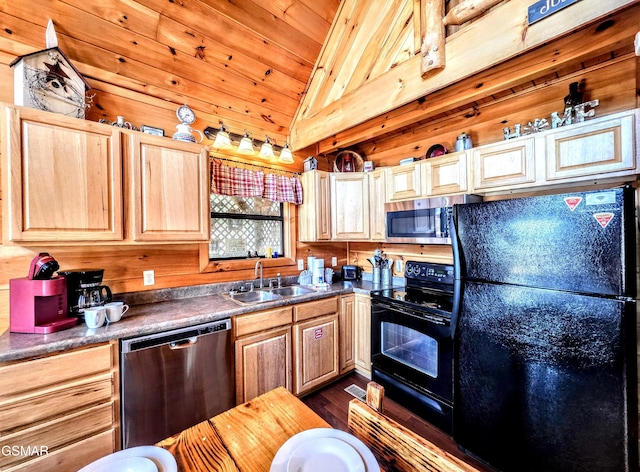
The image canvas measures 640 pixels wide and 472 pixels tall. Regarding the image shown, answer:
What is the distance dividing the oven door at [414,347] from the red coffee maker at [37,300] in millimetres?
2225

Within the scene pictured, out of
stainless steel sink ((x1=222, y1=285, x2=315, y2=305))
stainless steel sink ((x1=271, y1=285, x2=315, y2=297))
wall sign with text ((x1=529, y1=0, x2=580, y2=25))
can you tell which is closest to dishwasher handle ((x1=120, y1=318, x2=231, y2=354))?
stainless steel sink ((x1=222, y1=285, x2=315, y2=305))

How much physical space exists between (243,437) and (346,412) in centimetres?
164

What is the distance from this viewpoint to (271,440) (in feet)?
2.61

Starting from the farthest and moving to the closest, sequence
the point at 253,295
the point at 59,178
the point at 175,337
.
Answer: the point at 253,295, the point at 175,337, the point at 59,178

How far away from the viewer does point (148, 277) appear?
83.6 inches

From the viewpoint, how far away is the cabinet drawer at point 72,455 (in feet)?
4.18

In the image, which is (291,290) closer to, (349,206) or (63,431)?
(349,206)

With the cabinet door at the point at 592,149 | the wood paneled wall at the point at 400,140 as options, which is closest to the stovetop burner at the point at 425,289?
the wood paneled wall at the point at 400,140

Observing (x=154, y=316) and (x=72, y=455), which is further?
(x=154, y=316)

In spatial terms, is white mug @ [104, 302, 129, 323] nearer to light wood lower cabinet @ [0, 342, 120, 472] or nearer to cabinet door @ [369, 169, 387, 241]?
light wood lower cabinet @ [0, 342, 120, 472]

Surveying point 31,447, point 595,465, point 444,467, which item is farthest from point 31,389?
point 595,465

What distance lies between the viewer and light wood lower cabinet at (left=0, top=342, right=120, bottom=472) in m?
1.24

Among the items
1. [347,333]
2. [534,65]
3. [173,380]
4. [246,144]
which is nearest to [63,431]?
[173,380]

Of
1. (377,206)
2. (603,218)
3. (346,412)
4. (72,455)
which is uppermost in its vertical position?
(377,206)
